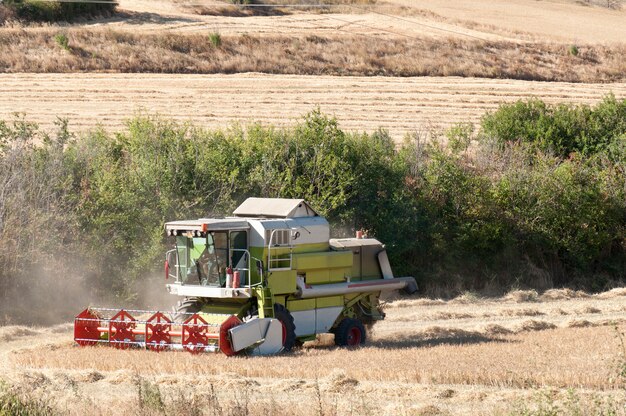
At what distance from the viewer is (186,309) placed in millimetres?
19812

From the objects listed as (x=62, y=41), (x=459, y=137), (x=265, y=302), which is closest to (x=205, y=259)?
(x=265, y=302)

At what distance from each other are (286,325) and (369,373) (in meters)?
4.08

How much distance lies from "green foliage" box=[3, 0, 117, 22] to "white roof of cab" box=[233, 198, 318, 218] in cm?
3762

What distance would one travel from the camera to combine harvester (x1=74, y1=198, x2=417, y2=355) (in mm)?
18516

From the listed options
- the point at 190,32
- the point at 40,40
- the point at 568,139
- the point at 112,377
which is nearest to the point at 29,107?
the point at 40,40

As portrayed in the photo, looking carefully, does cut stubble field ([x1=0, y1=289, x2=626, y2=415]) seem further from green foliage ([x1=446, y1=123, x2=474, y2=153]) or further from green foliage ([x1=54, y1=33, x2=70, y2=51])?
green foliage ([x1=54, y1=33, x2=70, y2=51])

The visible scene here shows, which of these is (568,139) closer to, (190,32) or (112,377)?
(190,32)

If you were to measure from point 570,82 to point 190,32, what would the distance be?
18.4 metres

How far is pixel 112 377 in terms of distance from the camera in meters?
15.3

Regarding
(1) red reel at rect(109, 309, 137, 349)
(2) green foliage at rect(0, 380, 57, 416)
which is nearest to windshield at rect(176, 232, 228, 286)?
(1) red reel at rect(109, 309, 137, 349)

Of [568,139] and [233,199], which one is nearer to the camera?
[233,199]

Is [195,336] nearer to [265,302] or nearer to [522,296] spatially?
[265,302]

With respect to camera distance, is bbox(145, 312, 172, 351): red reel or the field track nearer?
bbox(145, 312, 172, 351): red reel

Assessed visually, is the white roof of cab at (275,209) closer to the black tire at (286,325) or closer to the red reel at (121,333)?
the black tire at (286,325)
